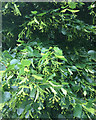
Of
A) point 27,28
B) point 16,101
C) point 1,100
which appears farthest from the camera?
point 27,28

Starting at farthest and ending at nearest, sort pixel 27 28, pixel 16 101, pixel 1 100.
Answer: pixel 27 28 → pixel 16 101 → pixel 1 100

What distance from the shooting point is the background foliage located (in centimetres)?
63

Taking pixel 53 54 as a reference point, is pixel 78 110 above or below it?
below

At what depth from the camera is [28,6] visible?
0.78 metres

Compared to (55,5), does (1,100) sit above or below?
below

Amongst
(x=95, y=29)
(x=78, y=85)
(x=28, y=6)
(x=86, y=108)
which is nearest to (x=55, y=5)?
(x=28, y=6)

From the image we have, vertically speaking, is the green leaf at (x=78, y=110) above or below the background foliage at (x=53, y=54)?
below

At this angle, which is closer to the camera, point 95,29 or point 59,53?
point 59,53

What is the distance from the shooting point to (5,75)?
1.89 ft

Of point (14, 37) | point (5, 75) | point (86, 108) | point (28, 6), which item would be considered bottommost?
point (86, 108)

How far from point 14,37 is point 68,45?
0.30 m

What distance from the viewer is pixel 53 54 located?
0.64 m

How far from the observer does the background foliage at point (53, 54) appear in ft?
2.06

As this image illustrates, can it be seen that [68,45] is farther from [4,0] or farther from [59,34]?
[4,0]
